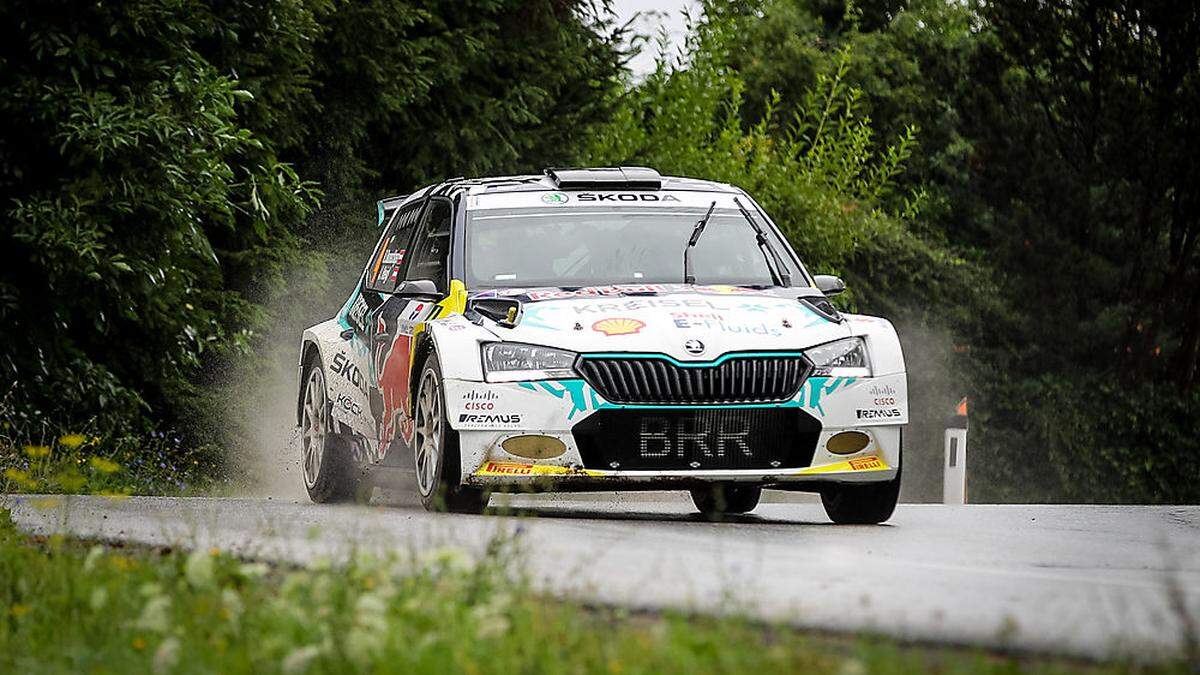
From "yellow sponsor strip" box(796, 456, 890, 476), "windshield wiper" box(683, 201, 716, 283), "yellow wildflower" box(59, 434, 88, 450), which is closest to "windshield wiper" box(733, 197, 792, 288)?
"windshield wiper" box(683, 201, 716, 283)

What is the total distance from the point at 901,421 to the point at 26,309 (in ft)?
34.8

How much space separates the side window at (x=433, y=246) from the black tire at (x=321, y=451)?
1474 mm

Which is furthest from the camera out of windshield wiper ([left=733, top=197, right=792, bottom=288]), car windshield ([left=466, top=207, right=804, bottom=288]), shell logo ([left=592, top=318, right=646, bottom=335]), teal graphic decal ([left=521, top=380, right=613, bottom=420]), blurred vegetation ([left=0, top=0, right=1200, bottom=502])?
blurred vegetation ([left=0, top=0, right=1200, bottom=502])

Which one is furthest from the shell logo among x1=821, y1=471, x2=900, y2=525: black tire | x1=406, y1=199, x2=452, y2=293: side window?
x1=821, y1=471, x2=900, y2=525: black tire

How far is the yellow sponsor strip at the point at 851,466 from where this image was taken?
1096 centimetres

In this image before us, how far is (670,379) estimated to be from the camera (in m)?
10.7

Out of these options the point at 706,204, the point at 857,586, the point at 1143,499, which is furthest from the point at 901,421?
the point at 1143,499

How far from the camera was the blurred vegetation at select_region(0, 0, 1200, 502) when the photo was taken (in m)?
18.8

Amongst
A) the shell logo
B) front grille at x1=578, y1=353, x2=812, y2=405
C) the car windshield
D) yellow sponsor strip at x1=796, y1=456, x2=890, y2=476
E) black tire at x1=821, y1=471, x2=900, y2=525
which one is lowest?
black tire at x1=821, y1=471, x2=900, y2=525

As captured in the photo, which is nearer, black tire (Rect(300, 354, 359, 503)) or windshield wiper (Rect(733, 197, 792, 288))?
windshield wiper (Rect(733, 197, 792, 288))

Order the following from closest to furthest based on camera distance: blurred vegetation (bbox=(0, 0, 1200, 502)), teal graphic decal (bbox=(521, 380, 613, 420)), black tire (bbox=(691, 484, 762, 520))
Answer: teal graphic decal (bbox=(521, 380, 613, 420)) → black tire (bbox=(691, 484, 762, 520)) → blurred vegetation (bbox=(0, 0, 1200, 502))

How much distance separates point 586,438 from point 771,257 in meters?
2.13

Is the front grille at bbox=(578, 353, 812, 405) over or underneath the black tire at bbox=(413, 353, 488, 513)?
over

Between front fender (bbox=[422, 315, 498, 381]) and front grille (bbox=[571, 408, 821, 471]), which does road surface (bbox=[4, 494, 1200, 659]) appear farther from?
front fender (bbox=[422, 315, 498, 381])
